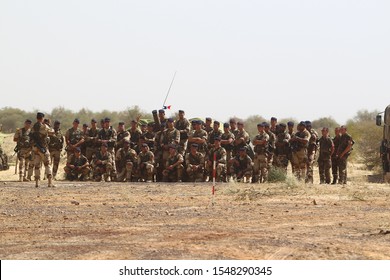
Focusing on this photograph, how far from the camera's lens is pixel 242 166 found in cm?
2250

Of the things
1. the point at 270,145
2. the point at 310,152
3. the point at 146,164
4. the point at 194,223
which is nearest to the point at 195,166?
the point at 146,164

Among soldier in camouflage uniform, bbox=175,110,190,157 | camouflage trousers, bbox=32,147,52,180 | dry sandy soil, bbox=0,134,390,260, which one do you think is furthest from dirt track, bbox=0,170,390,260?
soldier in camouflage uniform, bbox=175,110,190,157

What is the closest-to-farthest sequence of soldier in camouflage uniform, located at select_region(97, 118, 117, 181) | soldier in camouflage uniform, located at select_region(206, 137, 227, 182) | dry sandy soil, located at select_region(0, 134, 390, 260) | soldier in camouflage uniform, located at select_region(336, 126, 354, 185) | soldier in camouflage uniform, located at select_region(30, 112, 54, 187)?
dry sandy soil, located at select_region(0, 134, 390, 260), soldier in camouflage uniform, located at select_region(30, 112, 54, 187), soldier in camouflage uniform, located at select_region(206, 137, 227, 182), soldier in camouflage uniform, located at select_region(336, 126, 354, 185), soldier in camouflage uniform, located at select_region(97, 118, 117, 181)

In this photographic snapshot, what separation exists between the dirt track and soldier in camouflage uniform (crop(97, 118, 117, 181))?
3851 mm

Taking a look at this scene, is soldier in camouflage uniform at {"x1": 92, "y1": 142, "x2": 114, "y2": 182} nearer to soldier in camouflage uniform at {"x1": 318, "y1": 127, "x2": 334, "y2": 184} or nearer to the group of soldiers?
the group of soldiers

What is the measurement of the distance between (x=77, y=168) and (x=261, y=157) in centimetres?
562

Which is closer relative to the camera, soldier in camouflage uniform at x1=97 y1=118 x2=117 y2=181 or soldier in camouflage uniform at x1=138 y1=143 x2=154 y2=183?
soldier in camouflage uniform at x1=138 y1=143 x2=154 y2=183

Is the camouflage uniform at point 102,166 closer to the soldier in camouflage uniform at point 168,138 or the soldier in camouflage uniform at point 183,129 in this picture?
the soldier in camouflage uniform at point 168,138

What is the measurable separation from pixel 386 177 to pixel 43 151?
10.8 meters

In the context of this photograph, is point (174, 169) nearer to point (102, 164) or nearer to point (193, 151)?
point (193, 151)

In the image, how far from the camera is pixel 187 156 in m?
22.9

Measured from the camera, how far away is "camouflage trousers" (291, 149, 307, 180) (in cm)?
2236

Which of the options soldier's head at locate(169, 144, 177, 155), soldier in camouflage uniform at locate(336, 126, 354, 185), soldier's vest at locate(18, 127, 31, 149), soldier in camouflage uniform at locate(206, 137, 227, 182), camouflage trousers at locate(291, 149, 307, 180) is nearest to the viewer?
soldier in camouflage uniform at locate(206, 137, 227, 182)
